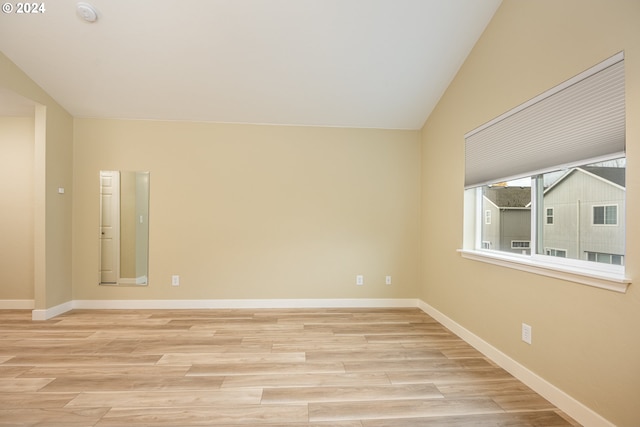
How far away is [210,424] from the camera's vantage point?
1750mm

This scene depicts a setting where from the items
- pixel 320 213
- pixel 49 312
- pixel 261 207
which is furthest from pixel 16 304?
pixel 320 213

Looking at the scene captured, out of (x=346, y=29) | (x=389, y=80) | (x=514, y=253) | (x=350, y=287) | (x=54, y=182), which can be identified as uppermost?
(x=346, y=29)

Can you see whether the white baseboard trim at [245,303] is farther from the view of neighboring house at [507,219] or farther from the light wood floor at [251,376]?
the view of neighboring house at [507,219]

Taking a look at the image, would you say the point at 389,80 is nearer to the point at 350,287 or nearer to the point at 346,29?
the point at 346,29

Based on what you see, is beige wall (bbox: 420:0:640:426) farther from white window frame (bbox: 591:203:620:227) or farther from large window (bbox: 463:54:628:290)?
white window frame (bbox: 591:203:620:227)

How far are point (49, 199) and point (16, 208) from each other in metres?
0.86

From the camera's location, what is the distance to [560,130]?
2.01m

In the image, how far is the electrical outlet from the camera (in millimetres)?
2201

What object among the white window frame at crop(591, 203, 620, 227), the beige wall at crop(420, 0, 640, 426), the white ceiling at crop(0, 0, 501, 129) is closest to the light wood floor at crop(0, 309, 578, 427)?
the beige wall at crop(420, 0, 640, 426)

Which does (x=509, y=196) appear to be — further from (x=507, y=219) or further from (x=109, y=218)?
(x=109, y=218)

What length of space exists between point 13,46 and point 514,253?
5.26 m

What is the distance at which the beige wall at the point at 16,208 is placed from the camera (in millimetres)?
3863

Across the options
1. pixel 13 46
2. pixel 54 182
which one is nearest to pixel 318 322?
pixel 54 182

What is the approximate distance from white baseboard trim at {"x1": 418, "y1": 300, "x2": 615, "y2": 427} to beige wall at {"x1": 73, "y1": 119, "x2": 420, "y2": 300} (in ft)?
4.47
